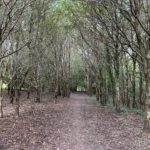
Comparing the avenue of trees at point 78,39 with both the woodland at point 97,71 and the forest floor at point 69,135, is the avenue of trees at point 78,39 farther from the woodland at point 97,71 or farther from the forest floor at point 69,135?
the forest floor at point 69,135

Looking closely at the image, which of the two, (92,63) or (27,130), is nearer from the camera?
(27,130)

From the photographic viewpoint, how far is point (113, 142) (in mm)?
10672

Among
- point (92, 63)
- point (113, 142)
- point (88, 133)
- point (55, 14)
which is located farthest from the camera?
point (92, 63)

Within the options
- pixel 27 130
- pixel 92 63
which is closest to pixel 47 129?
pixel 27 130

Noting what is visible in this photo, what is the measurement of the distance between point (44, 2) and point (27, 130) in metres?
11.5

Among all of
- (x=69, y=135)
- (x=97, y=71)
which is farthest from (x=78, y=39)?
(x=69, y=135)

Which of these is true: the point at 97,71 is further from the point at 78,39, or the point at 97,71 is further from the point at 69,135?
the point at 69,135

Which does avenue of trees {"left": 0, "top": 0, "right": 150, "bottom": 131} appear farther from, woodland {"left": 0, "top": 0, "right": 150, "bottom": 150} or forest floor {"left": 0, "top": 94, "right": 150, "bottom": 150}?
forest floor {"left": 0, "top": 94, "right": 150, "bottom": 150}

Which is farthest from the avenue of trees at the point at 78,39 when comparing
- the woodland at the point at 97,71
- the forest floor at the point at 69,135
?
the forest floor at the point at 69,135

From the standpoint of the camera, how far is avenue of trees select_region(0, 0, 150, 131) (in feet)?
43.4

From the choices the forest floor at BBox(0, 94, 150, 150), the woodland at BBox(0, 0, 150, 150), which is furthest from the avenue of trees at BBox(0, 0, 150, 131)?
the forest floor at BBox(0, 94, 150, 150)

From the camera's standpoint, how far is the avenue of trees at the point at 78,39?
43.4 feet

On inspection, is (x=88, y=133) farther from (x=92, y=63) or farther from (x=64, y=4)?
(x=92, y=63)

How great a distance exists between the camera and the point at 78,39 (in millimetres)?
35750
